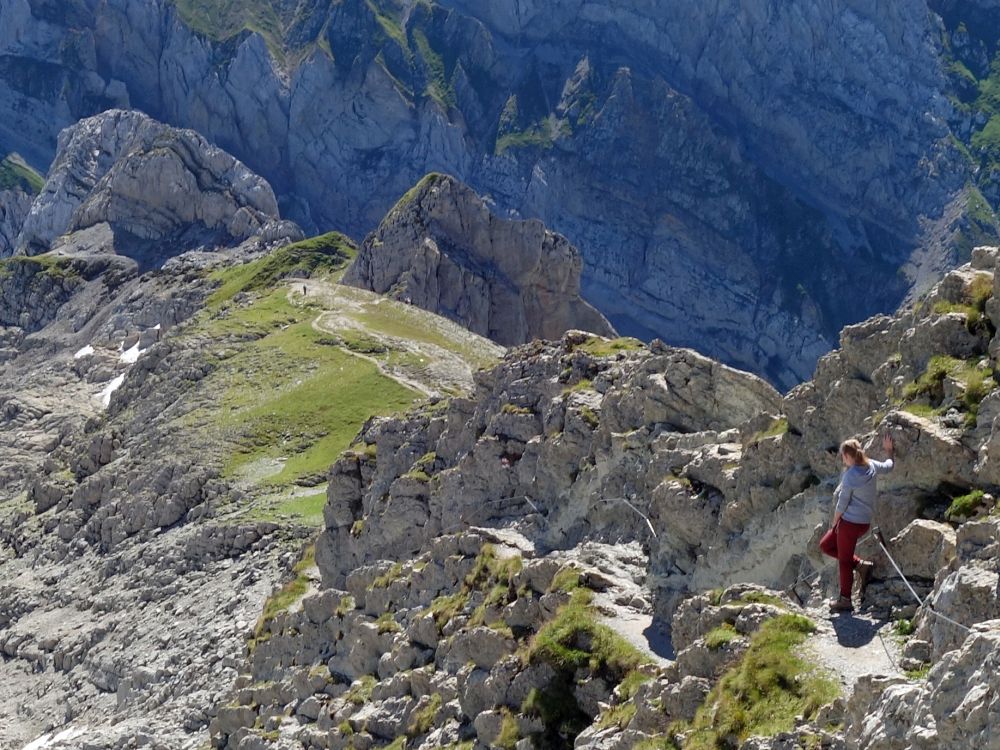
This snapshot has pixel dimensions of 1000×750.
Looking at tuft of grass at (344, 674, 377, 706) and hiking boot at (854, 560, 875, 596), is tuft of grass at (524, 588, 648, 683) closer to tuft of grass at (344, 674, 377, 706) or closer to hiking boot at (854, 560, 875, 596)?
hiking boot at (854, 560, 875, 596)

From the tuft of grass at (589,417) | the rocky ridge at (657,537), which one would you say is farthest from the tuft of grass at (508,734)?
the tuft of grass at (589,417)

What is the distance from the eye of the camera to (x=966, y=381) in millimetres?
25047

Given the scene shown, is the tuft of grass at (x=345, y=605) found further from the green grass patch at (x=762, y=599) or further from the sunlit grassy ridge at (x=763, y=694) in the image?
the sunlit grassy ridge at (x=763, y=694)

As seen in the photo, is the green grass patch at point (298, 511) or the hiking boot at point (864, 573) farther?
the green grass patch at point (298, 511)

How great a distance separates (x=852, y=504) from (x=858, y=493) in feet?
0.71

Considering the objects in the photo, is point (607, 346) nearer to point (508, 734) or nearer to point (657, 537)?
point (657, 537)

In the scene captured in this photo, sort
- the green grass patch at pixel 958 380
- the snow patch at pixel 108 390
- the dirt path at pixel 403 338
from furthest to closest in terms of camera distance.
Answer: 1. the snow patch at pixel 108 390
2. the dirt path at pixel 403 338
3. the green grass patch at pixel 958 380

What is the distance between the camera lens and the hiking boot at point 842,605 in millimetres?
23953

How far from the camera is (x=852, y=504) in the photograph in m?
23.5

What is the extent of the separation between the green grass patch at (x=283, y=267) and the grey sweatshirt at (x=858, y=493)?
5760 inches

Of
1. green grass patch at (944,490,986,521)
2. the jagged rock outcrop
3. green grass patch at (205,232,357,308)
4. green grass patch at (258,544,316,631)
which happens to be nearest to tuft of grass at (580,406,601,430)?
green grass patch at (258,544,316,631)

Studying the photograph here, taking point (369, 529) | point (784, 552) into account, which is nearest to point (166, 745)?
point (369, 529)

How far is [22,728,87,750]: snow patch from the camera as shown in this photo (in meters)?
62.4

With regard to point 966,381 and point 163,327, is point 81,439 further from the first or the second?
point 966,381
